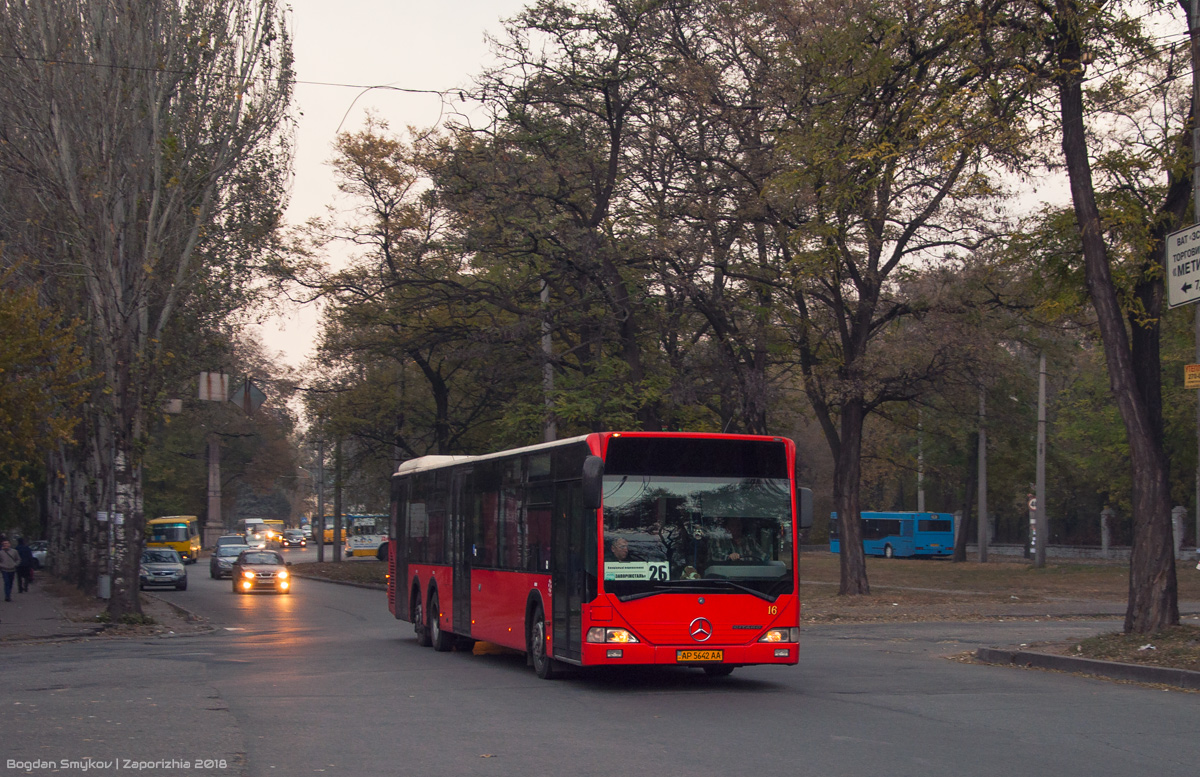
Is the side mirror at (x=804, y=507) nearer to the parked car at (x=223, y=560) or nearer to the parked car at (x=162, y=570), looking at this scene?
the parked car at (x=162, y=570)

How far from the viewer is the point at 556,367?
33844 millimetres

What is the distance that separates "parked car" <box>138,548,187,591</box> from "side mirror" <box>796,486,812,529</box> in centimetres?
3701

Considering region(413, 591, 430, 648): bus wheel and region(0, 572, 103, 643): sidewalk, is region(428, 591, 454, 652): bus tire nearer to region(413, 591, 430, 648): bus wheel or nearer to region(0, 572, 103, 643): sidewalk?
region(413, 591, 430, 648): bus wheel

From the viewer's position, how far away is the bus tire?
20.2m

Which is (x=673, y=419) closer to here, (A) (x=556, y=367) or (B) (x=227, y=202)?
(A) (x=556, y=367)

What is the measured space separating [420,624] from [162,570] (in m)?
28.1

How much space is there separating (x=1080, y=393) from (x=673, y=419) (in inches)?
1766

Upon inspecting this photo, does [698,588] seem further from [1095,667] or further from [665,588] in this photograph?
[1095,667]

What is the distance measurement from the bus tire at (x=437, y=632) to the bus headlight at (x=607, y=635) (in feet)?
22.9

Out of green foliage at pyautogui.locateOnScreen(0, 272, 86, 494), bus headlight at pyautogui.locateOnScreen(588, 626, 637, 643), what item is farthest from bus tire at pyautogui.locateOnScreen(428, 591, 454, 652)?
green foliage at pyautogui.locateOnScreen(0, 272, 86, 494)

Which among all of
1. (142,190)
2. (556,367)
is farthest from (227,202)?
(556,367)

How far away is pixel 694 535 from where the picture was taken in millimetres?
13898

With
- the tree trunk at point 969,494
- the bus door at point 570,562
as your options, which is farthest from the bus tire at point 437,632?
the tree trunk at point 969,494

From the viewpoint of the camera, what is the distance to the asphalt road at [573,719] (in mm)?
9109
